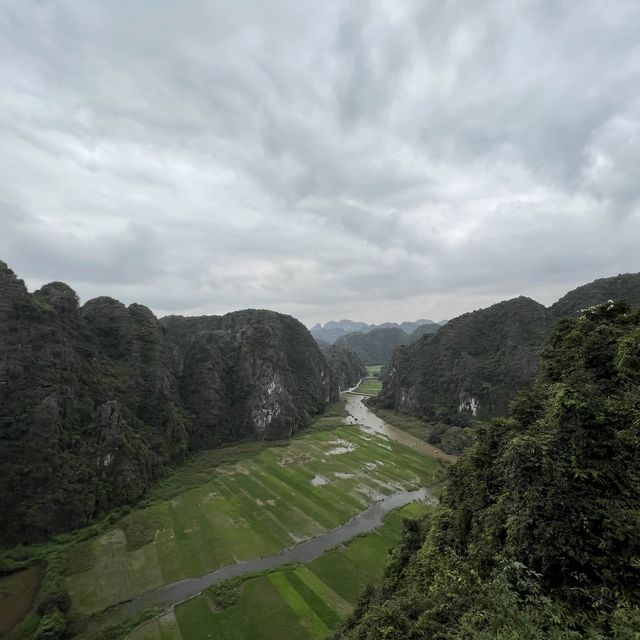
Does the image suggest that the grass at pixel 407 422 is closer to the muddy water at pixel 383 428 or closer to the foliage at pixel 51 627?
the muddy water at pixel 383 428

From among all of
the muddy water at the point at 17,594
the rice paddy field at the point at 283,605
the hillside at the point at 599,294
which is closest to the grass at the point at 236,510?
the rice paddy field at the point at 283,605

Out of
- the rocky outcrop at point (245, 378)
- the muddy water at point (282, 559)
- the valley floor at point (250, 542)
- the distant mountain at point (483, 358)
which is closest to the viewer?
the valley floor at point (250, 542)

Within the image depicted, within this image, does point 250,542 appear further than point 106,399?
No

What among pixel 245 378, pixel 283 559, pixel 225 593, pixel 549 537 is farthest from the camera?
pixel 245 378

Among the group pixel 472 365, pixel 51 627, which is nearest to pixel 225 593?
pixel 51 627

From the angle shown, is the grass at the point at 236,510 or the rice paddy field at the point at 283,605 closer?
the rice paddy field at the point at 283,605

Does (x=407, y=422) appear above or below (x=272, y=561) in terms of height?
below

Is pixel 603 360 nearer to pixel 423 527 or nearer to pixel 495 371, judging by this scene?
pixel 423 527

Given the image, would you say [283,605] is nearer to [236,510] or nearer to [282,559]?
[282,559]
